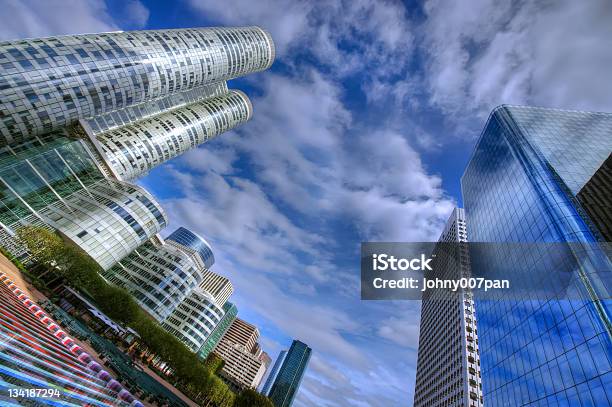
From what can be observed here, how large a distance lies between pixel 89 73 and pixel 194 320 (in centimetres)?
7926

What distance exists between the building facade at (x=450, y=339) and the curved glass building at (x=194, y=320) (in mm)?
73310

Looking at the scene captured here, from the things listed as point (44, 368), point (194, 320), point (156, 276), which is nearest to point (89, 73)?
point (156, 276)

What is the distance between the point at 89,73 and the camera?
7244cm

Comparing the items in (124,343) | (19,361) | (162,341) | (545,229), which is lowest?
(19,361)

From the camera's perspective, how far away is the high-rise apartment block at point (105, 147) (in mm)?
61562

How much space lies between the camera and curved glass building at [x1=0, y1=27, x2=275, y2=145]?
5997 cm

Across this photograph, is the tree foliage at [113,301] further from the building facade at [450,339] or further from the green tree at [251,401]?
the building facade at [450,339]

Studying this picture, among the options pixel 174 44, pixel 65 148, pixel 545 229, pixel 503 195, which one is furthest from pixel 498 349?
pixel 174 44

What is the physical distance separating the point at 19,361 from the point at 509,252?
60.3 metres

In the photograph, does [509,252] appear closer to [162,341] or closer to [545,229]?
[545,229]

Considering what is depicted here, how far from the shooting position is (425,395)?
90.6m

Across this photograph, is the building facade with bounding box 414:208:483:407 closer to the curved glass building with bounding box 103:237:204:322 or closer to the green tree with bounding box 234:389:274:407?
the green tree with bounding box 234:389:274:407

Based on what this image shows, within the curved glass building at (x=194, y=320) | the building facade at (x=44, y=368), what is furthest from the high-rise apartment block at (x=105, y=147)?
the building facade at (x=44, y=368)

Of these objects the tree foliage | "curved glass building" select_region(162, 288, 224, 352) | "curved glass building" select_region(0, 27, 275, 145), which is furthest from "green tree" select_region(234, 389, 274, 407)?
"curved glass building" select_region(0, 27, 275, 145)
